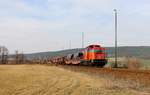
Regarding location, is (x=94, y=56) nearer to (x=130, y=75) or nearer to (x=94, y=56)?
(x=94, y=56)

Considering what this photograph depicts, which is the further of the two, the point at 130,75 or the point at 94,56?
the point at 94,56

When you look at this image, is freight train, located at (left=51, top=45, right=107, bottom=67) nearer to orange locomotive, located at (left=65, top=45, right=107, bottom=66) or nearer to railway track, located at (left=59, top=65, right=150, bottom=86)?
orange locomotive, located at (left=65, top=45, right=107, bottom=66)

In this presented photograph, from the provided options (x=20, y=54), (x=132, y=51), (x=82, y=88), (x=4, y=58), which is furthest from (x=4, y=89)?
(x=132, y=51)

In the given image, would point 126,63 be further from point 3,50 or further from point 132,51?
point 132,51

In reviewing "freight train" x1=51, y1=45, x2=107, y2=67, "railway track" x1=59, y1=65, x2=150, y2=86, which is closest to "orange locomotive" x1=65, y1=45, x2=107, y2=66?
"freight train" x1=51, y1=45, x2=107, y2=67

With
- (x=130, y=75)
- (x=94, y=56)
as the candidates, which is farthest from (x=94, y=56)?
(x=130, y=75)

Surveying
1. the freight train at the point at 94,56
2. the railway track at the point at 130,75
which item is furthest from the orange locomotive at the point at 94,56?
the railway track at the point at 130,75

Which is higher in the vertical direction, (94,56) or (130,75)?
(94,56)

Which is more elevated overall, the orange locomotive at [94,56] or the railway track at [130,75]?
the orange locomotive at [94,56]

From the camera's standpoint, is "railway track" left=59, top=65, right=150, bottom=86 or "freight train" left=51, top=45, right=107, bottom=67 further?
"freight train" left=51, top=45, right=107, bottom=67

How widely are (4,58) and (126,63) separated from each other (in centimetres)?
7769

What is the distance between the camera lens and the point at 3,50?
470ft

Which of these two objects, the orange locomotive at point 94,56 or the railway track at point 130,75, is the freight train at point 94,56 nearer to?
the orange locomotive at point 94,56

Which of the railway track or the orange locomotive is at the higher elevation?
the orange locomotive
